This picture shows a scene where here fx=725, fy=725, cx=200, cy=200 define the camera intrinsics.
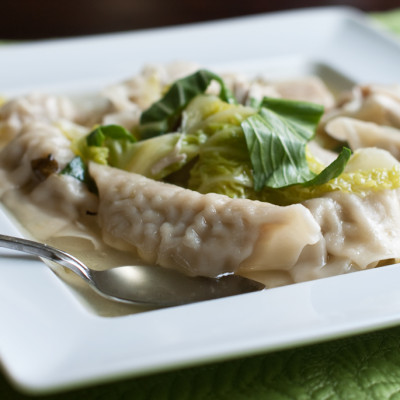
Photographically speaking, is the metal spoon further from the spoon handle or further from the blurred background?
the blurred background

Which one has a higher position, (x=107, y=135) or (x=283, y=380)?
(x=107, y=135)

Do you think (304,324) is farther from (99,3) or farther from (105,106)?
(99,3)

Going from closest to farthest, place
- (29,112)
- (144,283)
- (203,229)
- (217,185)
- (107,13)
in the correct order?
(144,283) → (203,229) → (217,185) → (29,112) → (107,13)

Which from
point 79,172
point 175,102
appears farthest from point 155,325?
point 175,102

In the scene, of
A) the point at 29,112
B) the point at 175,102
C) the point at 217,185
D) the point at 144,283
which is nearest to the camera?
the point at 144,283

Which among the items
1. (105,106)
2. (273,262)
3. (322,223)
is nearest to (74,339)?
Result: (273,262)

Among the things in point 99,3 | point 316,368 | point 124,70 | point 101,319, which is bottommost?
point 99,3

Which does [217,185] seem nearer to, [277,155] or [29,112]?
[277,155]
